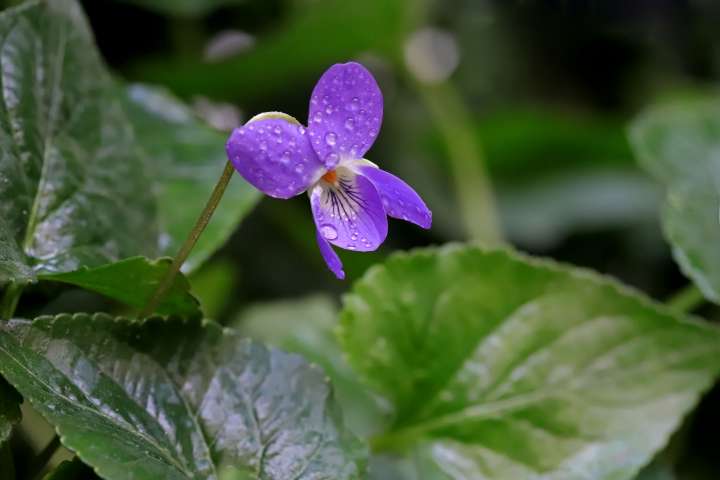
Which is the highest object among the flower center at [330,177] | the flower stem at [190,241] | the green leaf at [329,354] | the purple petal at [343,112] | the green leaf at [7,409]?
the purple petal at [343,112]

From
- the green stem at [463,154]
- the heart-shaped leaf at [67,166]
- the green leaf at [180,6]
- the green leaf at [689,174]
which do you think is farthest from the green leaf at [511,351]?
the green stem at [463,154]

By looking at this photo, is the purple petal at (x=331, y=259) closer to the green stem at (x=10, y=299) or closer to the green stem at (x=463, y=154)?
the green stem at (x=10, y=299)

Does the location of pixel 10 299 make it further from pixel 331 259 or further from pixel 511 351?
pixel 511 351

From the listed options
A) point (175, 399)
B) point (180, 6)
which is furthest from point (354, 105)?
point (180, 6)

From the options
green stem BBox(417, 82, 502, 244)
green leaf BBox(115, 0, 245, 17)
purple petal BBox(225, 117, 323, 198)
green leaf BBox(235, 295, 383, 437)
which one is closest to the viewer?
purple petal BBox(225, 117, 323, 198)

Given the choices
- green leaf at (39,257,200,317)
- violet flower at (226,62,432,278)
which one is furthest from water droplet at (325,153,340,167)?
green leaf at (39,257,200,317)

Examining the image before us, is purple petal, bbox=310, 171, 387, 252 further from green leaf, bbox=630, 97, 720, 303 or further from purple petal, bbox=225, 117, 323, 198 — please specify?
green leaf, bbox=630, 97, 720, 303

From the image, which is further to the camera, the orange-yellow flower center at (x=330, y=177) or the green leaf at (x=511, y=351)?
the green leaf at (x=511, y=351)
